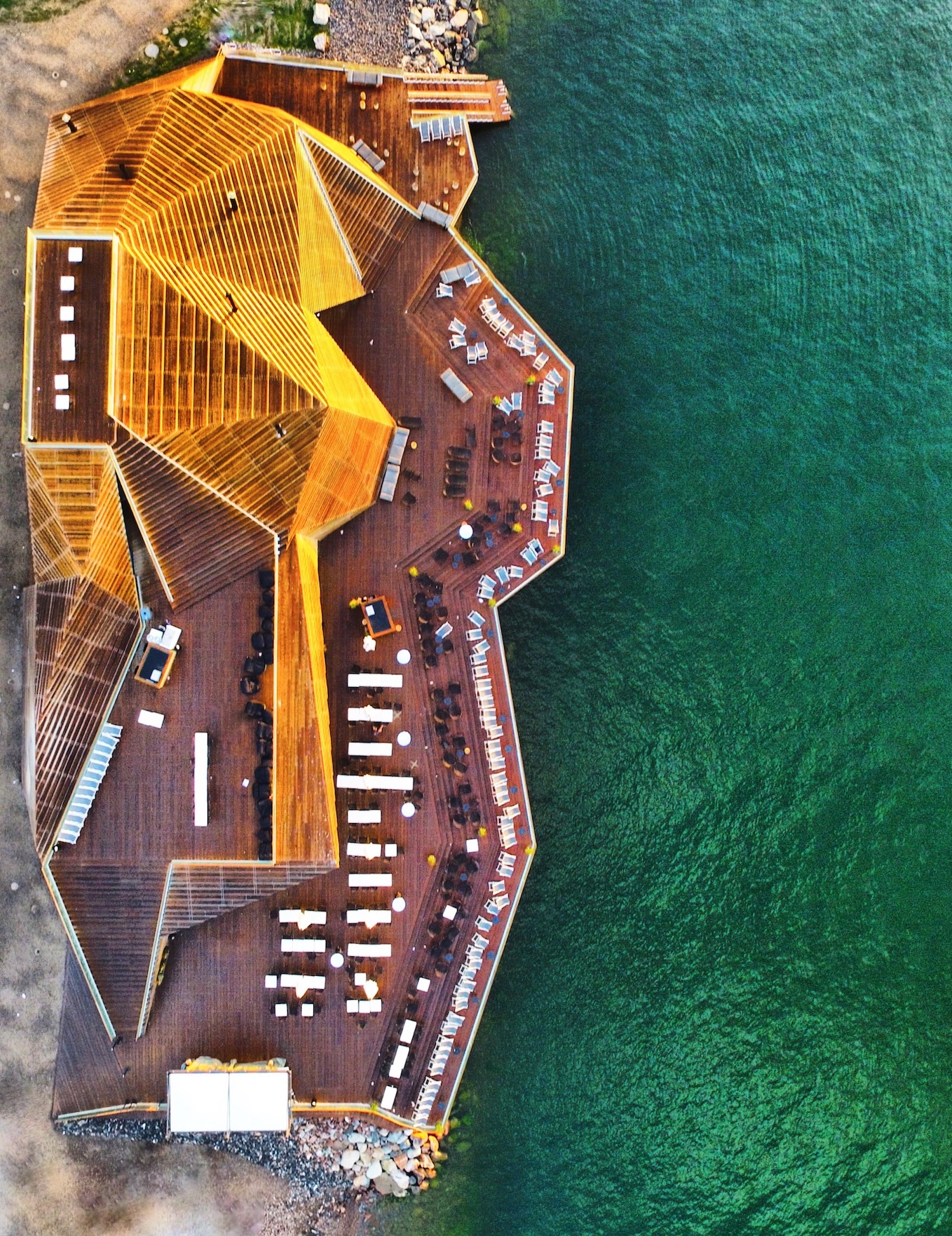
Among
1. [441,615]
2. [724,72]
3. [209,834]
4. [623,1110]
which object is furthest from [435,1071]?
[724,72]

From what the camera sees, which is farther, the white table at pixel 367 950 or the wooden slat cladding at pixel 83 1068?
the white table at pixel 367 950

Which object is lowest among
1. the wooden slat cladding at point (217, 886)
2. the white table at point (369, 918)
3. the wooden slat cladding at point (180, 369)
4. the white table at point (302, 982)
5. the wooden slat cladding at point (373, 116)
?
the white table at point (302, 982)

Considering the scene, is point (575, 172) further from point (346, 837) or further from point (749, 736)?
point (346, 837)

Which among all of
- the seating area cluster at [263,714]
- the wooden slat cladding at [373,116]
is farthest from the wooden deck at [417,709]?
the seating area cluster at [263,714]

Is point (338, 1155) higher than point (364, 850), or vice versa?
point (364, 850)

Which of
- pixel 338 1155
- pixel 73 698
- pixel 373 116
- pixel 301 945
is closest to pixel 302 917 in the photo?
pixel 301 945

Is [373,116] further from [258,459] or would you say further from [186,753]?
[186,753]

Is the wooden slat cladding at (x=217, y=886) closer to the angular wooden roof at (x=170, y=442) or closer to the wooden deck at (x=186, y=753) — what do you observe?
the angular wooden roof at (x=170, y=442)
